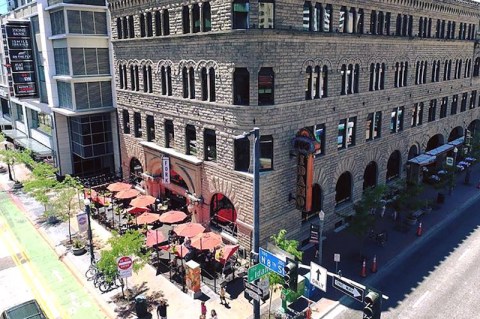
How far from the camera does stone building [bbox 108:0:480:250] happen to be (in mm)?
23391

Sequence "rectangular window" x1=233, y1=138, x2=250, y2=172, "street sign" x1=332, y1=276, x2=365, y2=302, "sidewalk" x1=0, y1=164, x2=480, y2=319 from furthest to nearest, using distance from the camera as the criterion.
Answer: "rectangular window" x1=233, y1=138, x2=250, y2=172
"sidewalk" x1=0, y1=164, x2=480, y2=319
"street sign" x1=332, y1=276, x2=365, y2=302

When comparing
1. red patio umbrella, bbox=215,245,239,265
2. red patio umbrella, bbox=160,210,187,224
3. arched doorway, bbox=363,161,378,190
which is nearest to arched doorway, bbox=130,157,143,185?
red patio umbrella, bbox=160,210,187,224

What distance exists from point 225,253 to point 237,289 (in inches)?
83.0

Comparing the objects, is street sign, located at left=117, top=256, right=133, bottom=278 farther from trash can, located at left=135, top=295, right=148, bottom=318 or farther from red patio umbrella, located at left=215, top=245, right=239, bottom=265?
red patio umbrella, located at left=215, top=245, right=239, bottom=265

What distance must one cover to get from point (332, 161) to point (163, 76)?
545 inches

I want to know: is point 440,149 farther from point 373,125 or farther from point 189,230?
point 189,230

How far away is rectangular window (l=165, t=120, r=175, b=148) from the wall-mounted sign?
69.1 feet

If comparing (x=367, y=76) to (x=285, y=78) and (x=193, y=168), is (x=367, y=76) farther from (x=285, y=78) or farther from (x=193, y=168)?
(x=193, y=168)

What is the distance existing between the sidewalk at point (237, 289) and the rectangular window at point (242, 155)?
7.23 metres

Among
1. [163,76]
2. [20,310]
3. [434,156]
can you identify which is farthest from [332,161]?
[20,310]

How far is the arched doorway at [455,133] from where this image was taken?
48603 millimetres

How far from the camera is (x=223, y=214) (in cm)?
2788

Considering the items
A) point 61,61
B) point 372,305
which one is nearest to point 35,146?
point 61,61

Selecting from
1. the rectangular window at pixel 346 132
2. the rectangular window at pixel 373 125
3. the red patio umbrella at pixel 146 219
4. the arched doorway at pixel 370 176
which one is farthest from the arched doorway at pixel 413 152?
the red patio umbrella at pixel 146 219
